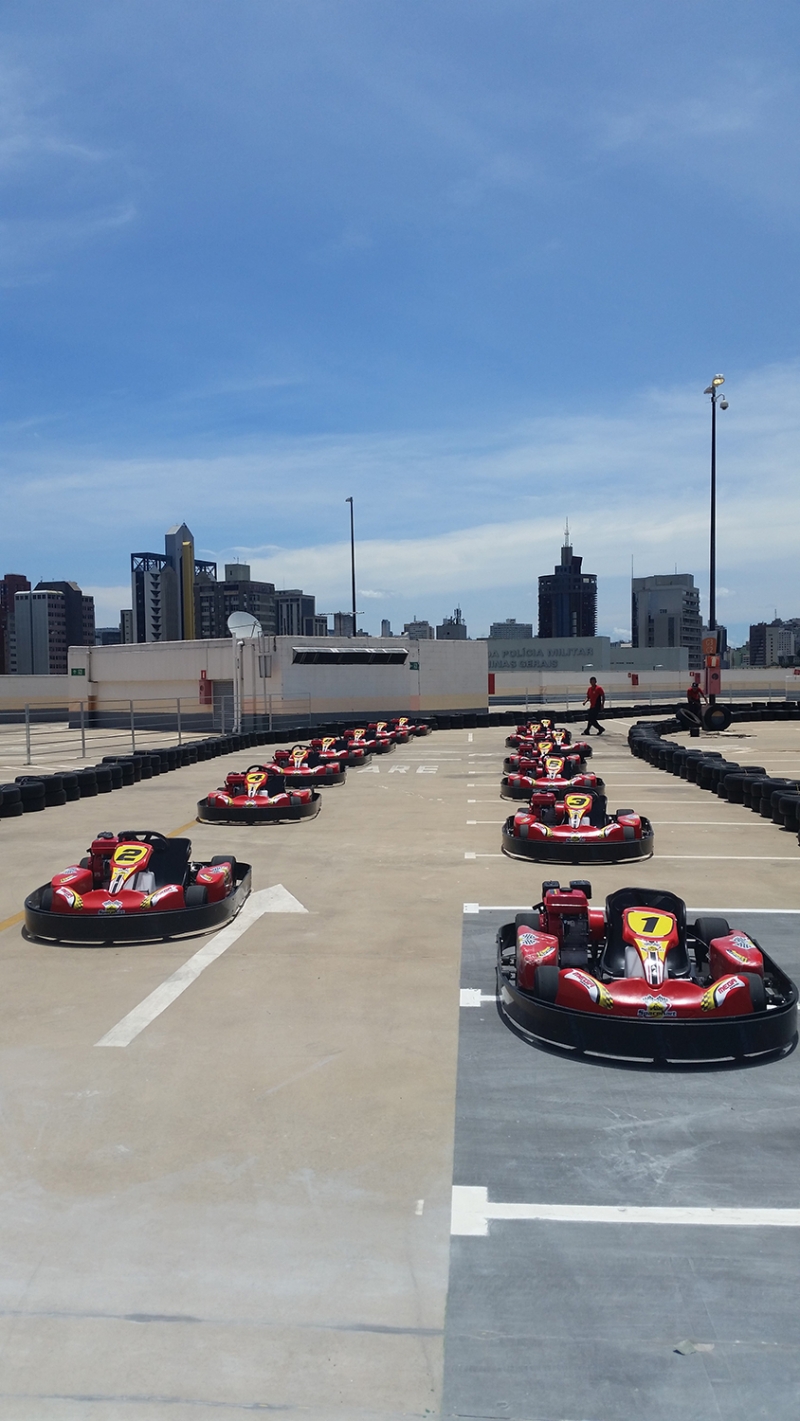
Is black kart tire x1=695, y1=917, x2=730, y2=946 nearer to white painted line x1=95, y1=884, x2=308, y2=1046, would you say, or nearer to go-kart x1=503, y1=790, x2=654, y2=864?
white painted line x1=95, y1=884, x2=308, y2=1046

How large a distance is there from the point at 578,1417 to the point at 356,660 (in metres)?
35.0

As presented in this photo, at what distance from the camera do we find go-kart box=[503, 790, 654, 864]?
11.1 metres

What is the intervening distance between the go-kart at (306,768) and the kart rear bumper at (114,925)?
974 centimetres

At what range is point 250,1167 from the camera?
433 centimetres

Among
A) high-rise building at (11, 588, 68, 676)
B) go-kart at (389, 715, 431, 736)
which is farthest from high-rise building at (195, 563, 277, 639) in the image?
go-kart at (389, 715, 431, 736)

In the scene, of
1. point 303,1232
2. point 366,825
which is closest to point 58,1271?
point 303,1232

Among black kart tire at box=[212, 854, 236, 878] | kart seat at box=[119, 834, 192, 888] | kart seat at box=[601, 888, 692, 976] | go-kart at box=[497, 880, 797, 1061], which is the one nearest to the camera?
go-kart at box=[497, 880, 797, 1061]

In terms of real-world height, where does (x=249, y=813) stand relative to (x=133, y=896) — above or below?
below

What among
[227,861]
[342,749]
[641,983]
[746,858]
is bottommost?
[746,858]

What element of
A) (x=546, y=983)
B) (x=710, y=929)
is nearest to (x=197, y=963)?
(x=546, y=983)

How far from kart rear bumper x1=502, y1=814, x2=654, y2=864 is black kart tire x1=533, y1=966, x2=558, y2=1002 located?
5284mm

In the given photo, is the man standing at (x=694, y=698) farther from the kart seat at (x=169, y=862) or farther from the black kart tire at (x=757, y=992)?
the black kart tire at (x=757, y=992)

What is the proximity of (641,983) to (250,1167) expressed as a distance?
251cm

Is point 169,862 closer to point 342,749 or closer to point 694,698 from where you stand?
point 342,749
